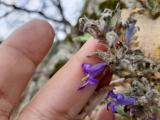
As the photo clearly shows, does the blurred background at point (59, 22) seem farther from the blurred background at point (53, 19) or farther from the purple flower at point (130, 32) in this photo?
the purple flower at point (130, 32)

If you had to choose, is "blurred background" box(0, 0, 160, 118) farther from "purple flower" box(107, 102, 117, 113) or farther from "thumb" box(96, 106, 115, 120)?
"purple flower" box(107, 102, 117, 113)

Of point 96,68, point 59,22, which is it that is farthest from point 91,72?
point 59,22

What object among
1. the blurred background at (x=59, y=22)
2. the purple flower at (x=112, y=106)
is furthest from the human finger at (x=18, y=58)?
the blurred background at (x=59, y=22)

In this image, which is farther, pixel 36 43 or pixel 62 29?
pixel 62 29

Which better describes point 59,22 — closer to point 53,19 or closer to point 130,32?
point 53,19

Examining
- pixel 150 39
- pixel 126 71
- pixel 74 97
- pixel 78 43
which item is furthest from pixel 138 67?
pixel 78 43

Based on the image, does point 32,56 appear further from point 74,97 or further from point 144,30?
point 144,30
